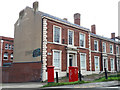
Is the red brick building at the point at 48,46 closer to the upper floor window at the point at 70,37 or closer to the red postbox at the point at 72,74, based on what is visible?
the upper floor window at the point at 70,37

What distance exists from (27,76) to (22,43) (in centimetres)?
510

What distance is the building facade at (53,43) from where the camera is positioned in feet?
61.7

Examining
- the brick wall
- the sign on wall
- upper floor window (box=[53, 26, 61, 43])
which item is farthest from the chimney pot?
the brick wall

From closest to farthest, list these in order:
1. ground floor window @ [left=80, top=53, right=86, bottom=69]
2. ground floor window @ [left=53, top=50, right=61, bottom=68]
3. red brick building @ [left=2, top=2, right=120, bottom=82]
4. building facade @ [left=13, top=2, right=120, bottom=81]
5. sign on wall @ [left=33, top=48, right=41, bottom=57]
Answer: red brick building @ [left=2, top=2, right=120, bottom=82], building facade @ [left=13, top=2, right=120, bottom=81], sign on wall @ [left=33, top=48, right=41, bottom=57], ground floor window @ [left=53, top=50, right=61, bottom=68], ground floor window @ [left=80, top=53, right=86, bottom=69]

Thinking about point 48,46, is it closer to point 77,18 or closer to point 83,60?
point 83,60

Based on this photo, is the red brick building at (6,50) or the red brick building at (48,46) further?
the red brick building at (6,50)

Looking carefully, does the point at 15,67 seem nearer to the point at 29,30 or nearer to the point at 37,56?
the point at 37,56

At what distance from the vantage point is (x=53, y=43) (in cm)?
1942

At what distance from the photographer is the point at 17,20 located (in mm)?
23859

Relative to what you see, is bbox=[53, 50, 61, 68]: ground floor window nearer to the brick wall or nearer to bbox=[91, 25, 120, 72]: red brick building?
the brick wall

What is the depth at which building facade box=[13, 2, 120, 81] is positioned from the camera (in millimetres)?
18797

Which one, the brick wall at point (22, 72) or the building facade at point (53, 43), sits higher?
the building facade at point (53, 43)

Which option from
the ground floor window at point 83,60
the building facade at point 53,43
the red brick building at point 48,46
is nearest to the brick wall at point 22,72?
the red brick building at point 48,46

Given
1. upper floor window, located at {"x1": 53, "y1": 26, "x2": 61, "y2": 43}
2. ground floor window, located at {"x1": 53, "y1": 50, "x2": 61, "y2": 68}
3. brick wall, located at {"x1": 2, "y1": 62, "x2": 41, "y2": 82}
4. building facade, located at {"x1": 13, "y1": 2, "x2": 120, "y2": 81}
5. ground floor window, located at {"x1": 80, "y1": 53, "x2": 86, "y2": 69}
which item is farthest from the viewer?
ground floor window, located at {"x1": 80, "y1": 53, "x2": 86, "y2": 69}
